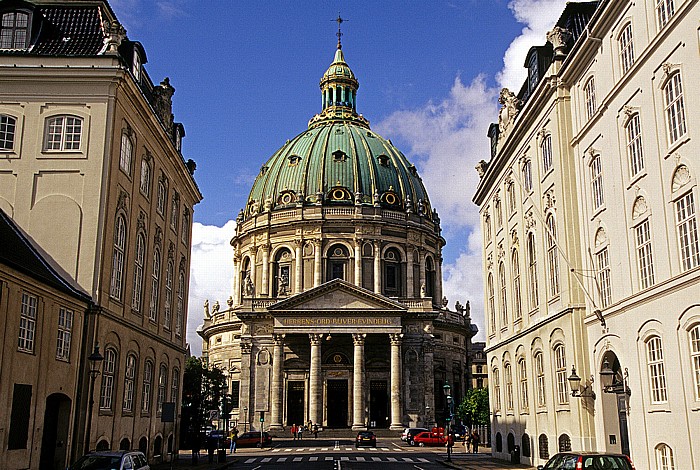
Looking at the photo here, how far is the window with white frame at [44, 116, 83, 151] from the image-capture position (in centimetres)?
2908

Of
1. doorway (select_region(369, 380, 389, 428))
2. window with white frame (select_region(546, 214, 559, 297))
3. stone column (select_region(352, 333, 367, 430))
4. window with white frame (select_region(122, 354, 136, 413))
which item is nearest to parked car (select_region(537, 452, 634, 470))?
window with white frame (select_region(546, 214, 559, 297))

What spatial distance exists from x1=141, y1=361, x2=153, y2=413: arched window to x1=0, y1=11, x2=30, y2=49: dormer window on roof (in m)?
14.6

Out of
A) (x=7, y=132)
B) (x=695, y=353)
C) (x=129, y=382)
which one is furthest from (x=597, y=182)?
(x=7, y=132)

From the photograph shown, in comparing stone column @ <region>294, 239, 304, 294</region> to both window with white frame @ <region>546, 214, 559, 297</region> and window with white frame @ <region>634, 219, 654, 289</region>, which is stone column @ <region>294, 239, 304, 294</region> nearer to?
window with white frame @ <region>546, 214, 559, 297</region>

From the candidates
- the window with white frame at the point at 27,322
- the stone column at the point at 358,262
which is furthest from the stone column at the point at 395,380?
the window with white frame at the point at 27,322

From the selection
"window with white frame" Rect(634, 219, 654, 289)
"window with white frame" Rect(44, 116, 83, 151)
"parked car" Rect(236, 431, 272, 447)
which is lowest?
"parked car" Rect(236, 431, 272, 447)

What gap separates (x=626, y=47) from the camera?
80.1ft

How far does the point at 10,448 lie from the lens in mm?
22469

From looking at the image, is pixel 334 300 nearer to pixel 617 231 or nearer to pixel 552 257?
pixel 552 257

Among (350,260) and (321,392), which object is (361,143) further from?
(321,392)

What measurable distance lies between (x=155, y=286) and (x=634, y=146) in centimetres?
2308

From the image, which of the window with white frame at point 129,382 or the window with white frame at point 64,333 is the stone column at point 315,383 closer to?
the window with white frame at point 129,382

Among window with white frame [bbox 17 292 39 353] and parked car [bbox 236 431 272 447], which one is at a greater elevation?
window with white frame [bbox 17 292 39 353]

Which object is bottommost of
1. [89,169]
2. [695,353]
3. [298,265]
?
[695,353]
